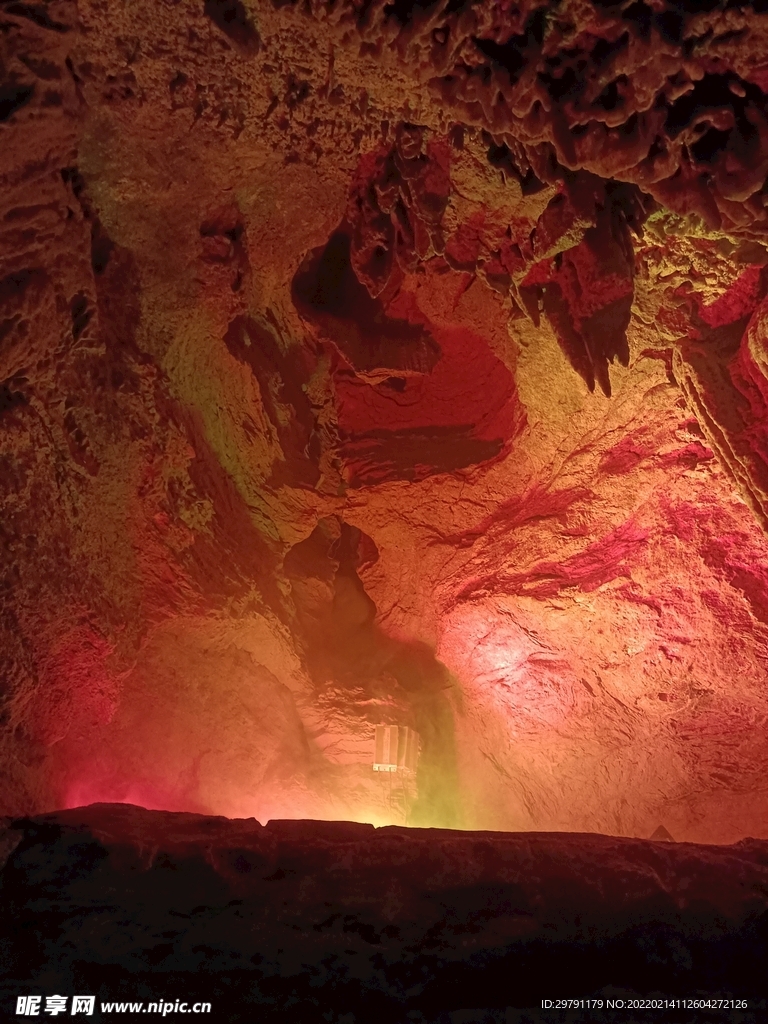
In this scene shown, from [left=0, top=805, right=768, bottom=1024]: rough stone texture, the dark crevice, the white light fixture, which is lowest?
[left=0, top=805, right=768, bottom=1024]: rough stone texture

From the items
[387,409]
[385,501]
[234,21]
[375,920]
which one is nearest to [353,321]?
[387,409]

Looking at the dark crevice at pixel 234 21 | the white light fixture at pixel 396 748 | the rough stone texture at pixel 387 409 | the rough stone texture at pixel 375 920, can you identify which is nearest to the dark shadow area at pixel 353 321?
the rough stone texture at pixel 387 409

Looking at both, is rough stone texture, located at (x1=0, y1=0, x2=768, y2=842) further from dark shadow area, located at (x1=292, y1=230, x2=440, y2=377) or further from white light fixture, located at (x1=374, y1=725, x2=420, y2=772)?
white light fixture, located at (x1=374, y1=725, x2=420, y2=772)

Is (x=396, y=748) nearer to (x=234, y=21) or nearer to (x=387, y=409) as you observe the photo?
(x=387, y=409)

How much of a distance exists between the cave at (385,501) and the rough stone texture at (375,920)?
2 cm

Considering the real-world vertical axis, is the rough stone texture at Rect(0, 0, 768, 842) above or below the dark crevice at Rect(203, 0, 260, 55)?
below

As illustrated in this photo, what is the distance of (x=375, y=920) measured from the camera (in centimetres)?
277

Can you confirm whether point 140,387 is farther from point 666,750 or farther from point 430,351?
point 666,750

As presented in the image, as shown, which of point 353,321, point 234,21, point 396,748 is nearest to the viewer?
point 234,21

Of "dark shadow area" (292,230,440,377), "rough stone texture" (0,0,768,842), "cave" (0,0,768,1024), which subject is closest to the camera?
"cave" (0,0,768,1024)

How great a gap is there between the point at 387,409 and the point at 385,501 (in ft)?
2.25

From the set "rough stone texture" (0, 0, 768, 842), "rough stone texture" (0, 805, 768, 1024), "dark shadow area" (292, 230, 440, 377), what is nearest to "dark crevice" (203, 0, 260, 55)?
"rough stone texture" (0, 0, 768, 842)

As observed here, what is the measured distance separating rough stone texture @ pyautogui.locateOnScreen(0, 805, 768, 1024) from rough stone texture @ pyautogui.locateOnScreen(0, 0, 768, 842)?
3.16ft

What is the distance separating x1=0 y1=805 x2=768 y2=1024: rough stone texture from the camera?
2.38 m
